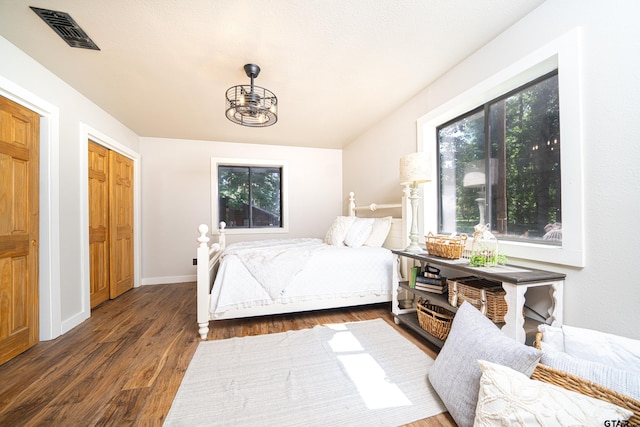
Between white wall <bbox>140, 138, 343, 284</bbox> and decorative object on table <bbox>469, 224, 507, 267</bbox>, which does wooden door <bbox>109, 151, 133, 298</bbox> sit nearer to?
white wall <bbox>140, 138, 343, 284</bbox>

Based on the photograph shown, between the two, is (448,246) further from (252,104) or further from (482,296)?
(252,104)

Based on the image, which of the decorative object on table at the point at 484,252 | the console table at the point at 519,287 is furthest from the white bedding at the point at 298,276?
the console table at the point at 519,287

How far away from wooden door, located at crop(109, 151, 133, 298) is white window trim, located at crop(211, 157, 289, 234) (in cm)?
113

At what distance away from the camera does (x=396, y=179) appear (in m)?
3.00

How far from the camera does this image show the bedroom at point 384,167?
117 cm

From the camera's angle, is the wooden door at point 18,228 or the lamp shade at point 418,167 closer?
the wooden door at point 18,228

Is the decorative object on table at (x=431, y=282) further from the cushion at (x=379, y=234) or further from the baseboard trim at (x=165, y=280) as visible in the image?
the baseboard trim at (x=165, y=280)

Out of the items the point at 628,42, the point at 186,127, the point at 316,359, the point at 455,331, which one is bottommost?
the point at 316,359

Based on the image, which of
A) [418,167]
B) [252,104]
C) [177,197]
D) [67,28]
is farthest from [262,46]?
[177,197]

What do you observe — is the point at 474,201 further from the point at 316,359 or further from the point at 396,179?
the point at 316,359

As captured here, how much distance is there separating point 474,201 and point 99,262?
13.7ft

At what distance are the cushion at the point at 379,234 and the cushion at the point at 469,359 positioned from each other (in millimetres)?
1428

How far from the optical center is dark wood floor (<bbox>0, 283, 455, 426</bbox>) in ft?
4.15

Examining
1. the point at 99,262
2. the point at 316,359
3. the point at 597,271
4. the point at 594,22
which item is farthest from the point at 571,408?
the point at 99,262
